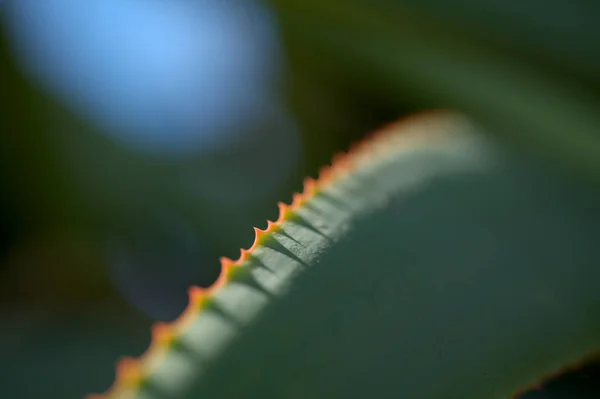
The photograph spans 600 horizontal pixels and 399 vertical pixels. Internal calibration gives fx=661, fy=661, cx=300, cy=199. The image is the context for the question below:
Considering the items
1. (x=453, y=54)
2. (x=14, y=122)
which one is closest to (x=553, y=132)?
(x=453, y=54)

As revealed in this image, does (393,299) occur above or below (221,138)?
below

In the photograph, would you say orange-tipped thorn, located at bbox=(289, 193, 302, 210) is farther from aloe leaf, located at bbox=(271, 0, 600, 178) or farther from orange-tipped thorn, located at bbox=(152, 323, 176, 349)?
aloe leaf, located at bbox=(271, 0, 600, 178)

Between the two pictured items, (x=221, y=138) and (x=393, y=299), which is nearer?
(x=393, y=299)

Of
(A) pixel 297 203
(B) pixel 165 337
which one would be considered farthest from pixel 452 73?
(B) pixel 165 337

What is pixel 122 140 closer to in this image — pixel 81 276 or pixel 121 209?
pixel 121 209

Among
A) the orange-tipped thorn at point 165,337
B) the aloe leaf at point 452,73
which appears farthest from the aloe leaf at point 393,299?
Answer: the aloe leaf at point 452,73

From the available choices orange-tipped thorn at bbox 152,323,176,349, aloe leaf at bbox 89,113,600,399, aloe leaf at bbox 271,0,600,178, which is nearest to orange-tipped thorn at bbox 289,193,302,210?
aloe leaf at bbox 89,113,600,399

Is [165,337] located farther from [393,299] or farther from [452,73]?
[452,73]
